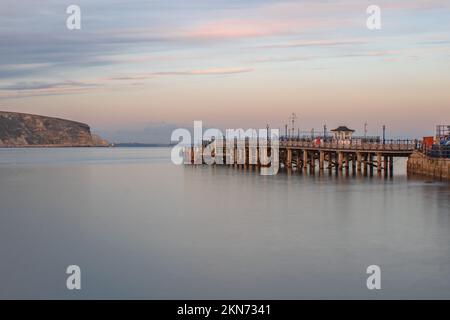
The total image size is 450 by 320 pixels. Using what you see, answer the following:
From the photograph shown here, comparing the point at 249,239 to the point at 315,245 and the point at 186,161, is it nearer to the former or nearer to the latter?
the point at 315,245

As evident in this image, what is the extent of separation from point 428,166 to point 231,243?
3436cm

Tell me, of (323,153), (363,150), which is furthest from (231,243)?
(323,153)

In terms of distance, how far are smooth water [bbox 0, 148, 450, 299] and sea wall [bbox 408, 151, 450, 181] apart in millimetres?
3459

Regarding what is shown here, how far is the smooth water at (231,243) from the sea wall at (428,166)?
11.3ft

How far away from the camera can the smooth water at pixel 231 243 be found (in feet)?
64.1

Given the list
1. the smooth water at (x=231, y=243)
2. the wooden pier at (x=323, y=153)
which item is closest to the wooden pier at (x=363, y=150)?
the wooden pier at (x=323, y=153)

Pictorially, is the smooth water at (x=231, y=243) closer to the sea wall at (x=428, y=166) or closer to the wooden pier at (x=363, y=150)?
the sea wall at (x=428, y=166)

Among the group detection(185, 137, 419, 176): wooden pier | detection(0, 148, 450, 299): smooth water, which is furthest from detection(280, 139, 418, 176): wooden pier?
detection(0, 148, 450, 299): smooth water

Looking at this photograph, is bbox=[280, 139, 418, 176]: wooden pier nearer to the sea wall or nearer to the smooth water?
the sea wall

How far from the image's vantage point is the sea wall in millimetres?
52594

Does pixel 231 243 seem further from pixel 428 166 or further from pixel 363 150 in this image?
pixel 363 150

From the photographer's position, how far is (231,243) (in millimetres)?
26672

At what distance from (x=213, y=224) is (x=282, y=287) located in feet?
43.7
